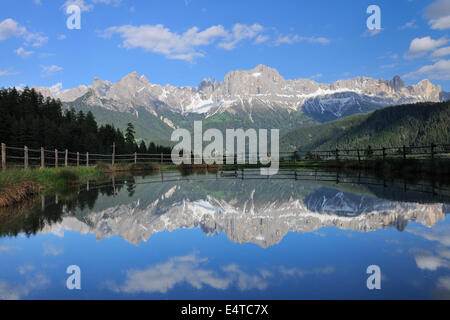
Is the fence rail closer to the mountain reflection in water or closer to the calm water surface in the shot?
the mountain reflection in water

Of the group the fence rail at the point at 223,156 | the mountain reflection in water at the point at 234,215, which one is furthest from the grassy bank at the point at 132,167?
the mountain reflection in water at the point at 234,215

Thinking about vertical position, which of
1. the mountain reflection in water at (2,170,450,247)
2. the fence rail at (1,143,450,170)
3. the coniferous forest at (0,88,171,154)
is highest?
the coniferous forest at (0,88,171,154)

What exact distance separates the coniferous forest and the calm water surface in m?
65.0

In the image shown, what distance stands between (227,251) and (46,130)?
72.4 m

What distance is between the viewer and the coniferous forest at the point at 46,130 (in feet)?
212

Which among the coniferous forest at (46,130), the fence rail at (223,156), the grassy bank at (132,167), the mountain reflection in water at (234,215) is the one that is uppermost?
the coniferous forest at (46,130)

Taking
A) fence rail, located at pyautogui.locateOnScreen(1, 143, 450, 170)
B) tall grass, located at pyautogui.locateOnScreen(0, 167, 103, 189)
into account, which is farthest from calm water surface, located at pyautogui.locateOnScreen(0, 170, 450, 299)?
fence rail, located at pyautogui.locateOnScreen(1, 143, 450, 170)

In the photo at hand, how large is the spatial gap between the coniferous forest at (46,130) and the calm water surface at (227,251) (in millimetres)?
64993

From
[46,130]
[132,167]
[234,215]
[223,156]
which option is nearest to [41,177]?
[234,215]

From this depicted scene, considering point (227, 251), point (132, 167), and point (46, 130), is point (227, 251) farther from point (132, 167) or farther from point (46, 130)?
point (46, 130)

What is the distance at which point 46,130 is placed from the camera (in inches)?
2638

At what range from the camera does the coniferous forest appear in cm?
6456

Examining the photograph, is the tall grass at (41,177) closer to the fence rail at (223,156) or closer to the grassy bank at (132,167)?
the fence rail at (223,156)
